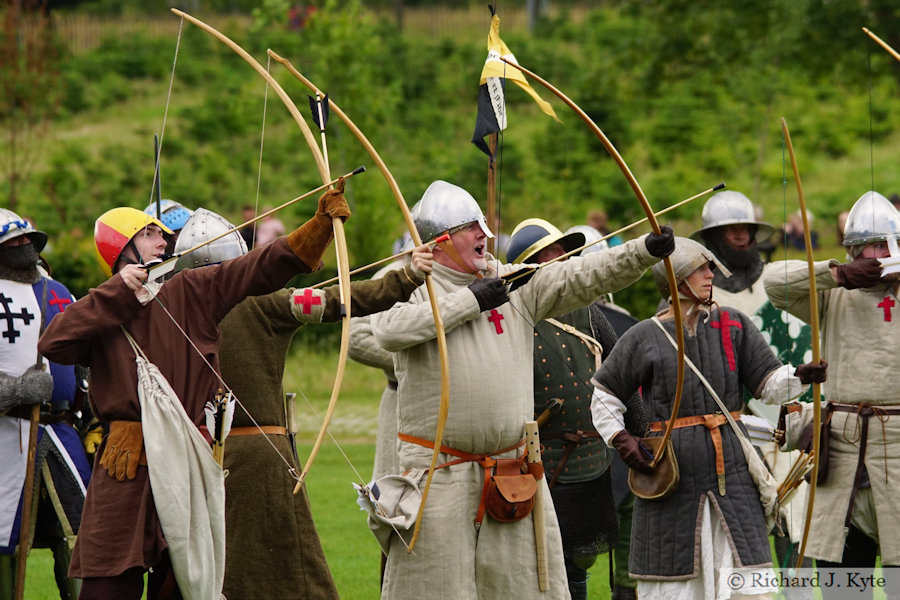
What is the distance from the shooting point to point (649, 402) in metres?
5.76

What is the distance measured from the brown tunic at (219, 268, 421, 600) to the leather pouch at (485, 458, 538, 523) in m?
0.91

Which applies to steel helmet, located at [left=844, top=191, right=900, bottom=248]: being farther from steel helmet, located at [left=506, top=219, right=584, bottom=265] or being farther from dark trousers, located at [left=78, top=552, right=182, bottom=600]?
dark trousers, located at [left=78, top=552, right=182, bottom=600]

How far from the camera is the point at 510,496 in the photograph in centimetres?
504

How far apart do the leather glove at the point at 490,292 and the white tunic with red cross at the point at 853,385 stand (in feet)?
5.43

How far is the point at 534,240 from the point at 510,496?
79.9 inches

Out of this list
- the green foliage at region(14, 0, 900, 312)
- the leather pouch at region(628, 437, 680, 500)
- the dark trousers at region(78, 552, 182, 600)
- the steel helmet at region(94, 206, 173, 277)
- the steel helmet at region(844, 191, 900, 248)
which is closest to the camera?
the dark trousers at region(78, 552, 182, 600)

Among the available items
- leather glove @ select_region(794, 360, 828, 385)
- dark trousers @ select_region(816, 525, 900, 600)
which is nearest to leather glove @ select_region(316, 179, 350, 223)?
leather glove @ select_region(794, 360, 828, 385)

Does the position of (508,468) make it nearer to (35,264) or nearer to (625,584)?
(625,584)

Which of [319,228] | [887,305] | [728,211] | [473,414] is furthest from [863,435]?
[319,228]

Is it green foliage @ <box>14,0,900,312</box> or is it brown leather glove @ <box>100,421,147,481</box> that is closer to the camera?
brown leather glove @ <box>100,421,147,481</box>

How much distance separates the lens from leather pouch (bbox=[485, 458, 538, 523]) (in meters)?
5.04

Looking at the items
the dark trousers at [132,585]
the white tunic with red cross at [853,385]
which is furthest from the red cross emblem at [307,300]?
the white tunic with red cross at [853,385]

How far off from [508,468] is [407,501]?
15.8 inches

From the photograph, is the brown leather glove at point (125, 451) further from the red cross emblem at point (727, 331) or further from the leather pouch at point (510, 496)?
the red cross emblem at point (727, 331)
